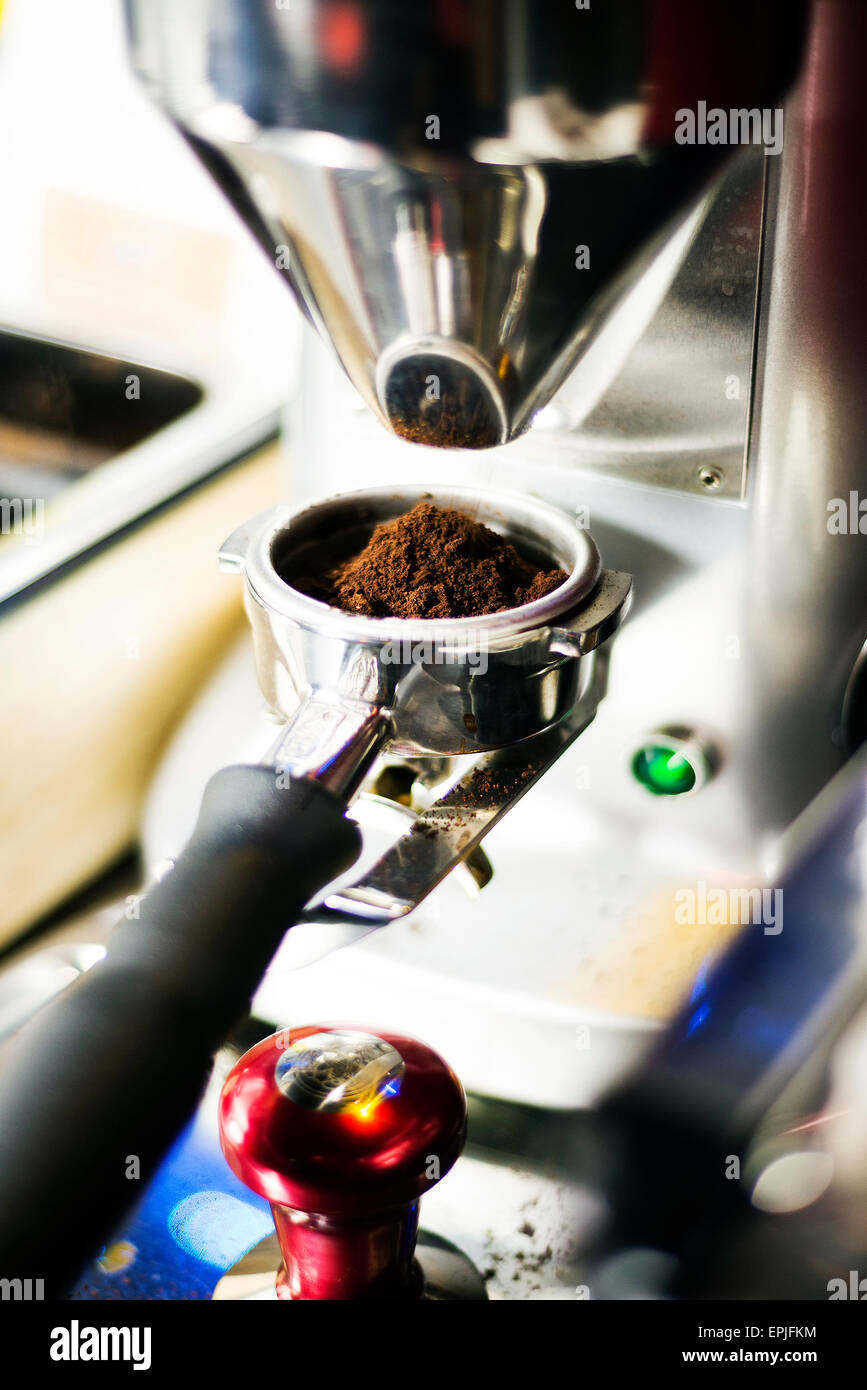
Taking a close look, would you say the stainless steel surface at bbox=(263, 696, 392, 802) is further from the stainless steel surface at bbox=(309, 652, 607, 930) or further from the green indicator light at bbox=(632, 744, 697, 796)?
the green indicator light at bbox=(632, 744, 697, 796)

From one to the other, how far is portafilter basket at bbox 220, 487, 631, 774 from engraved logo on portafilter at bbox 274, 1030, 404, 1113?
99mm

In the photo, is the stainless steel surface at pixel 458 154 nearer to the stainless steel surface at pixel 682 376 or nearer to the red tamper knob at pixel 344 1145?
the stainless steel surface at pixel 682 376

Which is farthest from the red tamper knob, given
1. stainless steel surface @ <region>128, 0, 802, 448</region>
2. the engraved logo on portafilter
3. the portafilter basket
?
stainless steel surface @ <region>128, 0, 802, 448</region>

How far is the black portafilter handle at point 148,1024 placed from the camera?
0.30m

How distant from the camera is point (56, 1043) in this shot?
0.32 metres

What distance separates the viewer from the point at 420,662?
415mm

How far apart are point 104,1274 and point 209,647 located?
40 cm

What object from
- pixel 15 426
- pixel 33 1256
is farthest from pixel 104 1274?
pixel 15 426

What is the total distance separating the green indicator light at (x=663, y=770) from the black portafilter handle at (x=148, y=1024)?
0.18 meters

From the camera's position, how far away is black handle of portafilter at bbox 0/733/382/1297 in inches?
11.8

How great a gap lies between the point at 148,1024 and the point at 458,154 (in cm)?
23

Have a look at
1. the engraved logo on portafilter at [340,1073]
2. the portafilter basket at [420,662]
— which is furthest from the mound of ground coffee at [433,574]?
the engraved logo on portafilter at [340,1073]

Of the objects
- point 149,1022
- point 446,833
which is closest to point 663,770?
point 446,833

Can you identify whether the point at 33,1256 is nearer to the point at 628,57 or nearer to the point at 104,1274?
the point at 104,1274
